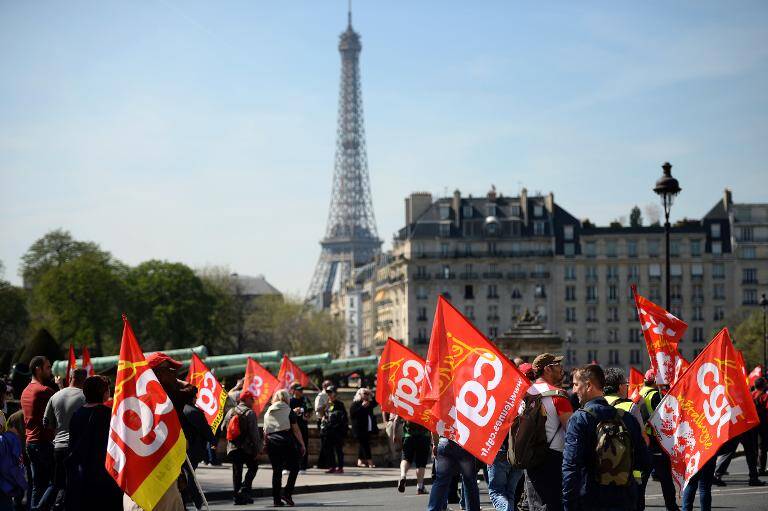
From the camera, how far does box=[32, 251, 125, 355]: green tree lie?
311 ft

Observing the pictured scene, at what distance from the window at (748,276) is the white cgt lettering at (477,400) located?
11512 cm

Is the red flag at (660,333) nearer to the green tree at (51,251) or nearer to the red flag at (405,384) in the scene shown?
the red flag at (405,384)

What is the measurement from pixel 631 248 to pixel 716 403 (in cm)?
11326

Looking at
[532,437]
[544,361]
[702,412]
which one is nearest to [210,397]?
[702,412]

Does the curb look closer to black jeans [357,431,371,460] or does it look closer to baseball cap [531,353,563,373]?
black jeans [357,431,371,460]

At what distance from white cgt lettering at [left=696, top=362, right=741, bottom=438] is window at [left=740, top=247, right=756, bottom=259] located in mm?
113768

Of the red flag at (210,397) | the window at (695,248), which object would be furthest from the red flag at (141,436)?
the window at (695,248)

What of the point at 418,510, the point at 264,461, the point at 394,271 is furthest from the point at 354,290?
the point at 418,510

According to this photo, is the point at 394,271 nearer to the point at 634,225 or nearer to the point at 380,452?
the point at 634,225

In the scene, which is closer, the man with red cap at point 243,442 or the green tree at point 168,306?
the man with red cap at point 243,442

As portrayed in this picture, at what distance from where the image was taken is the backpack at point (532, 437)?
1280cm

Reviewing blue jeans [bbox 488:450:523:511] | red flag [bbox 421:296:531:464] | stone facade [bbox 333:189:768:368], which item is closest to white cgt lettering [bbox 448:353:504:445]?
red flag [bbox 421:296:531:464]

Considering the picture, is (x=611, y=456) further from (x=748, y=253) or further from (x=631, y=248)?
(x=748, y=253)

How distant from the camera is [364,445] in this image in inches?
1147
